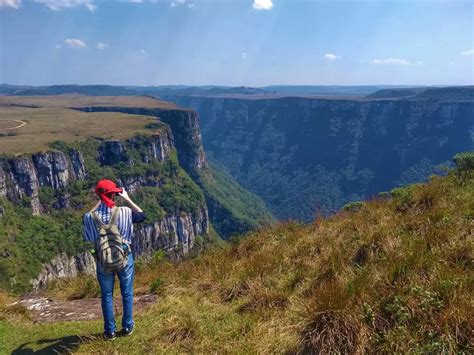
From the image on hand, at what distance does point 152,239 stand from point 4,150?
50.8 m

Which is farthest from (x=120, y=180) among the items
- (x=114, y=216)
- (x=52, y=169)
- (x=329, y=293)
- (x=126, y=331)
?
(x=329, y=293)

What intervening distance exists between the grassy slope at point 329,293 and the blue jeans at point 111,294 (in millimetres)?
289

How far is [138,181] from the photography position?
6024 inches

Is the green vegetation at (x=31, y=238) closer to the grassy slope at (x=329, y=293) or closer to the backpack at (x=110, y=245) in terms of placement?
the grassy slope at (x=329, y=293)

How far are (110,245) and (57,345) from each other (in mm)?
2054

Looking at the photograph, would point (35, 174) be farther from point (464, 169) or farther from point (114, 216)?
point (114, 216)

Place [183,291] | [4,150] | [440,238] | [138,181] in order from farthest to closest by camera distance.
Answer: [138,181] < [4,150] < [183,291] < [440,238]

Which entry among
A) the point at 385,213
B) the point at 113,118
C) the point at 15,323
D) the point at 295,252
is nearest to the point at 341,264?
the point at 295,252

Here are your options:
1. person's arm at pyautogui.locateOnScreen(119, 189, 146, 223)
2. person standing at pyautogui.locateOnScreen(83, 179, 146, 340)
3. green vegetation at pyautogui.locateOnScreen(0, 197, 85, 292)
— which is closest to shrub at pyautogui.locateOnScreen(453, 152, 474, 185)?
person's arm at pyautogui.locateOnScreen(119, 189, 146, 223)

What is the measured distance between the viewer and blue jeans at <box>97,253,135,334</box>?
22.8 feet

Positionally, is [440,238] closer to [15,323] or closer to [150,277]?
[150,277]

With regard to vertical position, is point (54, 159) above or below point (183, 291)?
below

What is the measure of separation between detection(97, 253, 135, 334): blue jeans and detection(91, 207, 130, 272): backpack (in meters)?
0.23

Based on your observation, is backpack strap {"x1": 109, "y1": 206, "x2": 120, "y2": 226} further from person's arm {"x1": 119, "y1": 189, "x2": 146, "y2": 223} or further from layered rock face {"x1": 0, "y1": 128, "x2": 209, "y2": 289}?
layered rock face {"x1": 0, "y1": 128, "x2": 209, "y2": 289}
